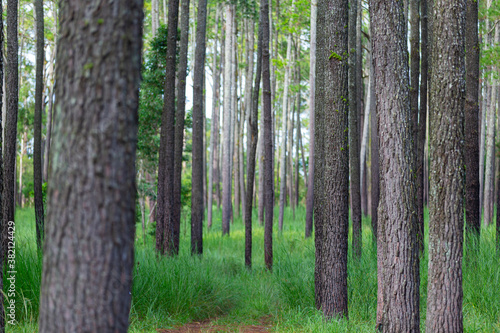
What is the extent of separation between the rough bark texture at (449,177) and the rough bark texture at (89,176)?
298cm

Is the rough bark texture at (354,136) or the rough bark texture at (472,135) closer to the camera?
the rough bark texture at (472,135)

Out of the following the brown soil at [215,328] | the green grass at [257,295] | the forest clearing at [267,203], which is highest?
the forest clearing at [267,203]

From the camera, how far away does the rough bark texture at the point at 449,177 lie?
3.79 metres

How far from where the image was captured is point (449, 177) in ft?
12.4

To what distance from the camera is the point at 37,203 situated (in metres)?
7.29

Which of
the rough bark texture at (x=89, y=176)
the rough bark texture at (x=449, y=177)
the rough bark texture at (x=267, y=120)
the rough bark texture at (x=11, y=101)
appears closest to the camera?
the rough bark texture at (x=89, y=176)

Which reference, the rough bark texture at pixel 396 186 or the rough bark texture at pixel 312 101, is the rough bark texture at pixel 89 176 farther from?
the rough bark texture at pixel 312 101

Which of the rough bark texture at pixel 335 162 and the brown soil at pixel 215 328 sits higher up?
the rough bark texture at pixel 335 162

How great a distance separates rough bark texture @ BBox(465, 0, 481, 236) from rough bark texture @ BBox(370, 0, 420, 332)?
3.66m

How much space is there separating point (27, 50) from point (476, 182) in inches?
982

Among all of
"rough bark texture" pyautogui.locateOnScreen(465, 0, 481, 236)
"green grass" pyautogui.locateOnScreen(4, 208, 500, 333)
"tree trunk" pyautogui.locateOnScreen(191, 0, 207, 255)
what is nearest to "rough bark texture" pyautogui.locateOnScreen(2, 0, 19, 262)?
"green grass" pyautogui.locateOnScreen(4, 208, 500, 333)

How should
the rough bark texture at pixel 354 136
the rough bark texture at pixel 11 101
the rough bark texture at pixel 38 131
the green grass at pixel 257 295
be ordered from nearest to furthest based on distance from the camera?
the green grass at pixel 257 295 → the rough bark texture at pixel 11 101 → the rough bark texture at pixel 38 131 → the rough bark texture at pixel 354 136

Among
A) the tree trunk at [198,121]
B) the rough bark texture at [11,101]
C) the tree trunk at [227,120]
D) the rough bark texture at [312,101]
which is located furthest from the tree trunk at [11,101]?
the tree trunk at [227,120]

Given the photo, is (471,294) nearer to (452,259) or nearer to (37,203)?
(452,259)
